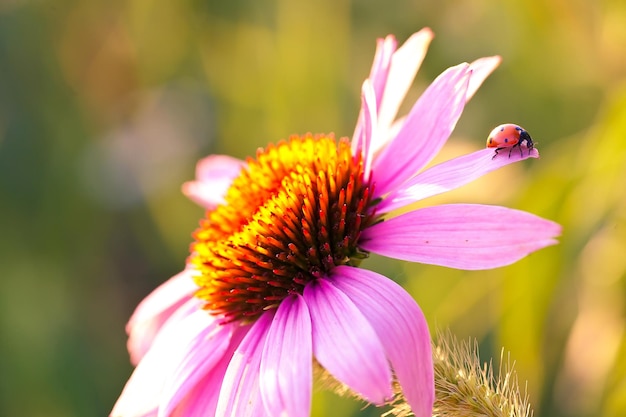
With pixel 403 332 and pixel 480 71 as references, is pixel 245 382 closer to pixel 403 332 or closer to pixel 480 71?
pixel 403 332

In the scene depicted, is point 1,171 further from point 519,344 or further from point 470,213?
point 470,213

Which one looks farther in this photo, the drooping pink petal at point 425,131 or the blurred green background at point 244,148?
the blurred green background at point 244,148

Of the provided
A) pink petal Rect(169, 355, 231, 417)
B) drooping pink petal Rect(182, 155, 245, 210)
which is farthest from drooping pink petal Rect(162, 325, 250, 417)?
drooping pink petal Rect(182, 155, 245, 210)

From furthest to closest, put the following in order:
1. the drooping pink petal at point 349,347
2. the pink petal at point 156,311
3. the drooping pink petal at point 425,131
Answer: the pink petal at point 156,311, the drooping pink petal at point 425,131, the drooping pink petal at point 349,347

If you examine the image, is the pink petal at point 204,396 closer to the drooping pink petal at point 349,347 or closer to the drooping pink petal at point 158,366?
the drooping pink petal at point 158,366

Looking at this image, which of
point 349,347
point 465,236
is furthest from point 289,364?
point 465,236

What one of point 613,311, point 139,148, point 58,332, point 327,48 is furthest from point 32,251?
point 613,311

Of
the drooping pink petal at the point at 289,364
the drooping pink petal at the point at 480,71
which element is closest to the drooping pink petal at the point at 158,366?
the drooping pink petal at the point at 289,364
